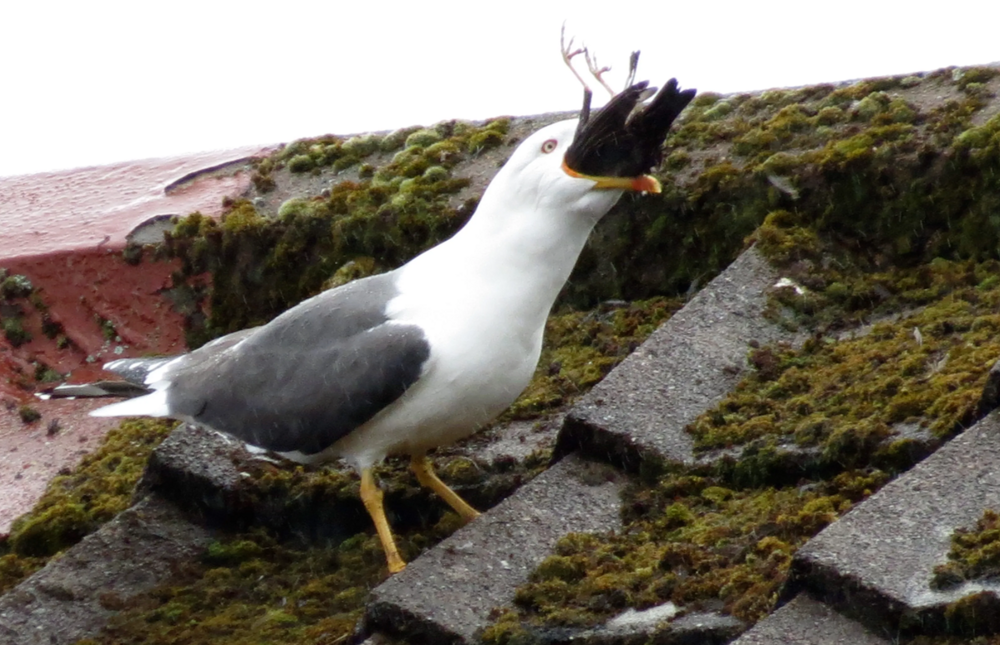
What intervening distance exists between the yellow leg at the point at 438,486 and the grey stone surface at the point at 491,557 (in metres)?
0.42

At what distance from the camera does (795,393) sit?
407cm

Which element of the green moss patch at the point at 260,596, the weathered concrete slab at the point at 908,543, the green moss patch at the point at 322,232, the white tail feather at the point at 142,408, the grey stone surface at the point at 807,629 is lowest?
the green moss patch at the point at 260,596

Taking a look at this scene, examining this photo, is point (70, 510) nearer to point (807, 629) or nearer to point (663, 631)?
point (663, 631)

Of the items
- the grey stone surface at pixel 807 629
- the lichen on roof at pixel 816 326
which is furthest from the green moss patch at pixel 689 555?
the grey stone surface at pixel 807 629

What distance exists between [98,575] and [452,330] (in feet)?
4.06

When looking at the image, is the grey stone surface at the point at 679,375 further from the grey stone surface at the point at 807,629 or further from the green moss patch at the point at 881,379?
the grey stone surface at the point at 807,629

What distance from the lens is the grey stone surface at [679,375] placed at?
4.03 m

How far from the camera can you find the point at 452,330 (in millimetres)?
4500

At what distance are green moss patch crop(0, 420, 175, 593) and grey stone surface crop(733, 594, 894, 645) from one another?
8.17 feet

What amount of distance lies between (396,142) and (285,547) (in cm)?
203

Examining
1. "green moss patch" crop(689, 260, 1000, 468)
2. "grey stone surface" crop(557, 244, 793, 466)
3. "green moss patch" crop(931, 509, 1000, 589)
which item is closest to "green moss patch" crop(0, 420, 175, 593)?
"grey stone surface" crop(557, 244, 793, 466)

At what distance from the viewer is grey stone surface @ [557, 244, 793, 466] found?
4.03 metres

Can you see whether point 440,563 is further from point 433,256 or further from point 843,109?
point 843,109

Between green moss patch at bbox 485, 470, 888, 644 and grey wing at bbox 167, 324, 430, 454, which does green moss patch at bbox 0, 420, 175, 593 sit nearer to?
grey wing at bbox 167, 324, 430, 454
